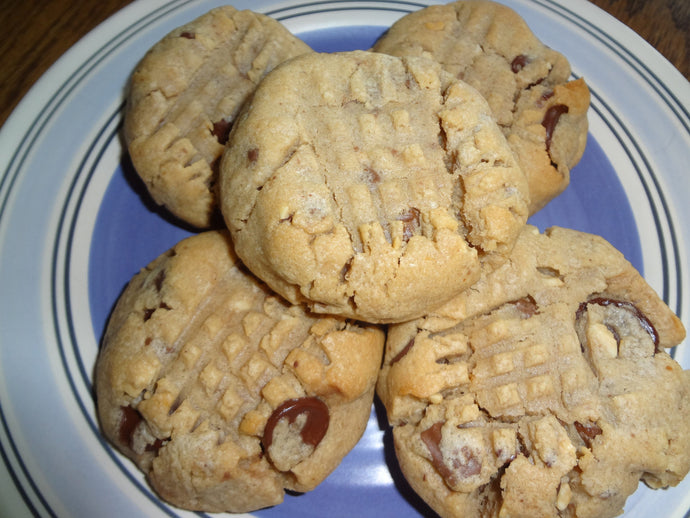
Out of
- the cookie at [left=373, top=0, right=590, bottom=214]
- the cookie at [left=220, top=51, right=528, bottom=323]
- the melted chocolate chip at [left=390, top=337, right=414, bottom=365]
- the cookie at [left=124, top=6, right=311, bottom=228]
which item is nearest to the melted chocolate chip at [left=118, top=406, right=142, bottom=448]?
the cookie at [left=220, top=51, right=528, bottom=323]

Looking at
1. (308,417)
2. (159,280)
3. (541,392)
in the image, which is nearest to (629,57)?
(541,392)

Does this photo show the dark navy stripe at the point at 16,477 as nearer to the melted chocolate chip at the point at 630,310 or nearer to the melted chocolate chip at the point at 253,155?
the melted chocolate chip at the point at 253,155

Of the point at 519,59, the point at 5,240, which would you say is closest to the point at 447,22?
the point at 519,59

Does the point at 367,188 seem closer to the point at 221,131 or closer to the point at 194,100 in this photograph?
the point at 221,131

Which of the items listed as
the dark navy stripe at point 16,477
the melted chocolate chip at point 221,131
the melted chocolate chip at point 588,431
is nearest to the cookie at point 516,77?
the melted chocolate chip at point 221,131

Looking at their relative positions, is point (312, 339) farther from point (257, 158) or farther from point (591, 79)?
point (591, 79)
